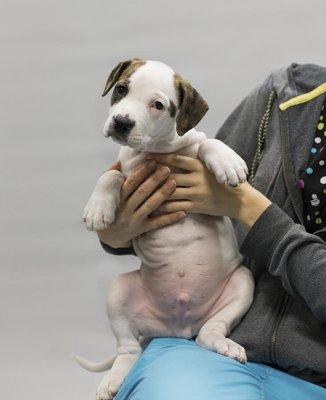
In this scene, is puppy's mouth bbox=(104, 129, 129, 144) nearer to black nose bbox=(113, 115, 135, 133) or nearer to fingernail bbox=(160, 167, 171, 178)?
black nose bbox=(113, 115, 135, 133)

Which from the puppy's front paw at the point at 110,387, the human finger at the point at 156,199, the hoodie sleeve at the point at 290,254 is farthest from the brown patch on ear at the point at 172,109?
the puppy's front paw at the point at 110,387

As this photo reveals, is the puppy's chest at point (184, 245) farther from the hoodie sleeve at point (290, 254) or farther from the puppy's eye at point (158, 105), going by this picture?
the puppy's eye at point (158, 105)

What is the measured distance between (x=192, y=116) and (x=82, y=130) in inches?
41.7

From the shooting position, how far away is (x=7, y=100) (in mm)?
2707

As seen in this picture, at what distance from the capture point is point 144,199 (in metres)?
1.82

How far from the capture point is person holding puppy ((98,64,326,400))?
1654 mm

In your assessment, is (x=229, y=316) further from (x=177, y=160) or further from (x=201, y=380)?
(x=177, y=160)

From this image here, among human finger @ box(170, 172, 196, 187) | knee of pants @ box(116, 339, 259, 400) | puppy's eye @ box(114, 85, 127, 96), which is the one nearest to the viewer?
knee of pants @ box(116, 339, 259, 400)

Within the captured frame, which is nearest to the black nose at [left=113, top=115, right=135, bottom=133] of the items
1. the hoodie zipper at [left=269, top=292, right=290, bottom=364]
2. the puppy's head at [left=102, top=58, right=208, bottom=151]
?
the puppy's head at [left=102, top=58, right=208, bottom=151]

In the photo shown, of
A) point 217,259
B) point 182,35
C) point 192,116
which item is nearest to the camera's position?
point 192,116

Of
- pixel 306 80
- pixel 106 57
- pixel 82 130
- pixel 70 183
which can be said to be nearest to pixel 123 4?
pixel 106 57

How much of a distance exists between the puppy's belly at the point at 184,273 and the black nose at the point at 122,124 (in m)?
0.37

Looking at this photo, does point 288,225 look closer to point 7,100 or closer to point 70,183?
point 70,183

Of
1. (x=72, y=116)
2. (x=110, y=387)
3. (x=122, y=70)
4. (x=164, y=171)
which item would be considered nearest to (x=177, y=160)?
(x=164, y=171)
